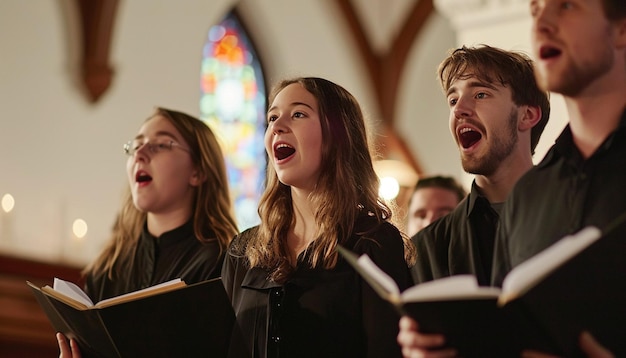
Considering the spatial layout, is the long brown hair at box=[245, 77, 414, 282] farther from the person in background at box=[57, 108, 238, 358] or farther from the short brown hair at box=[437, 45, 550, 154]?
the person in background at box=[57, 108, 238, 358]

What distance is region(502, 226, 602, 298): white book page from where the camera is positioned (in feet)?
7.82

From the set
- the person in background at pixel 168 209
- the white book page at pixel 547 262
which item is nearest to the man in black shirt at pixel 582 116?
the white book page at pixel 547 262

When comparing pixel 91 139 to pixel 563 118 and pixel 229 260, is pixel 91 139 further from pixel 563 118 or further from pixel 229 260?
pixel 229 260

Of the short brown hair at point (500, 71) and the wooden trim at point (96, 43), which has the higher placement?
the wooden trim at point (96, 43)

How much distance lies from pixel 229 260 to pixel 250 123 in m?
7.90

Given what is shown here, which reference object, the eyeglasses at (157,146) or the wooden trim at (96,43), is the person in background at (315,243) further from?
the wooden trim at (96,43)

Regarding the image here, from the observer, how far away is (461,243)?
3.77m

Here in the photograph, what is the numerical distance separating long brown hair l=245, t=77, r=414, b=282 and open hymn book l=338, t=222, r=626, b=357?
963 millimetres

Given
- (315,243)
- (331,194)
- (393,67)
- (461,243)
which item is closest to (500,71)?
(461,243)

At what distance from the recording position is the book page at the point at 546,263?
2.38 metres

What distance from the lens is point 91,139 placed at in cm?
967

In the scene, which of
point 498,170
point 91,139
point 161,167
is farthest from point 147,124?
point 91,139

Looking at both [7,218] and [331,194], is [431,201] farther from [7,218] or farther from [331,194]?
[7,218]

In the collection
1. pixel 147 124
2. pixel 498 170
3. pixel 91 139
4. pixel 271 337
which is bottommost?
pixel 271 337
